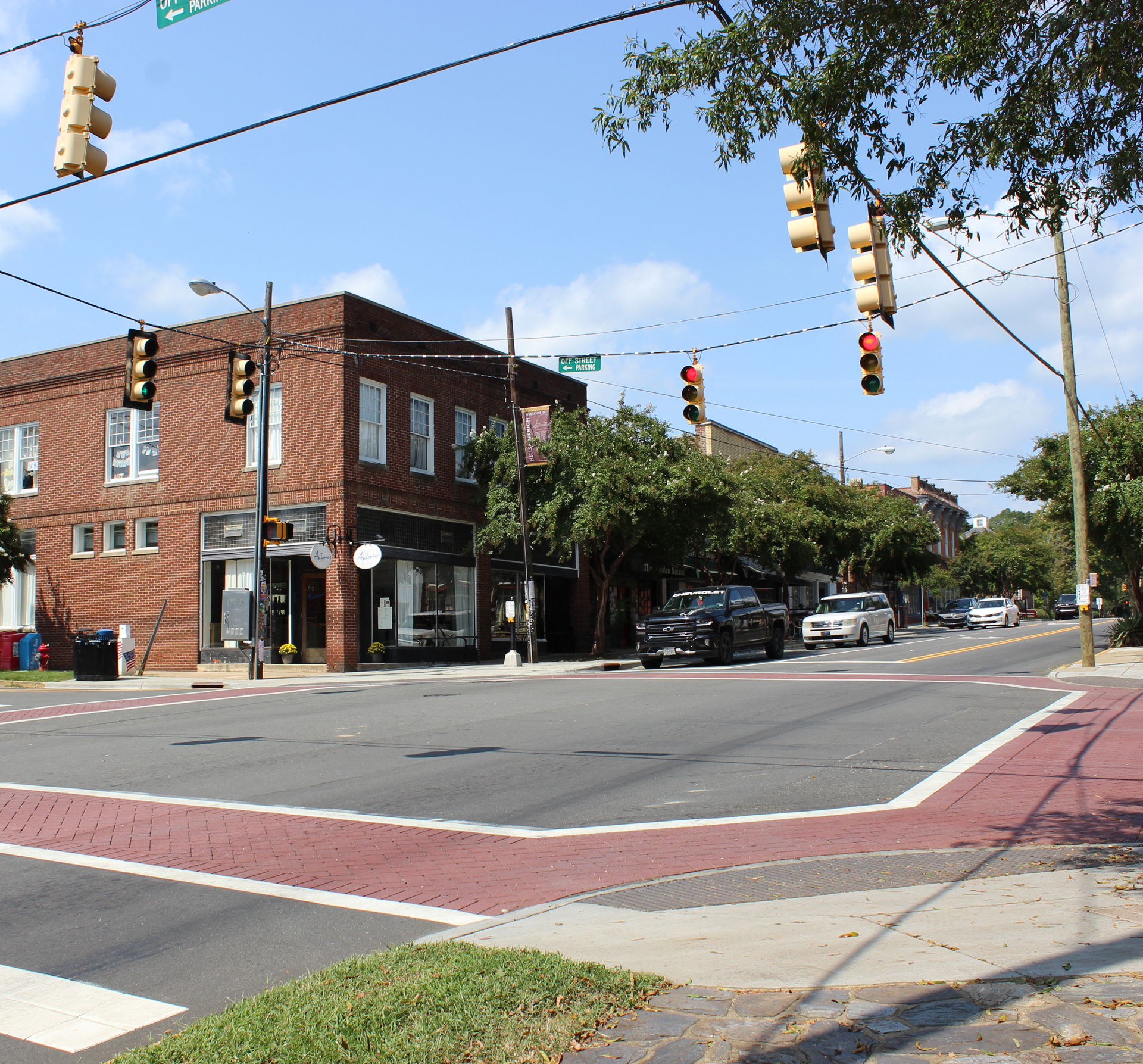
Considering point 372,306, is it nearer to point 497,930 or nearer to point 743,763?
point 743,763

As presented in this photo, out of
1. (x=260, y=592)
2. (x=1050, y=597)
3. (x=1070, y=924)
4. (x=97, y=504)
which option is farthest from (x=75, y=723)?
(x=1050, y=597)

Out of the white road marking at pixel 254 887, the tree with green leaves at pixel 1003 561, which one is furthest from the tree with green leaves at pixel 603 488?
the tree with green leaves at pixel 1003 561

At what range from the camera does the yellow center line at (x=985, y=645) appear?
2570 cm

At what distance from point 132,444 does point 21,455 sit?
490 cm

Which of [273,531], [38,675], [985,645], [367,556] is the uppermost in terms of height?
[273,531]

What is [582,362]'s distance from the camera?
928 inches

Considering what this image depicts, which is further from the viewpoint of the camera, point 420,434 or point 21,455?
point 21,455

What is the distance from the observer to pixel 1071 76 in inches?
310

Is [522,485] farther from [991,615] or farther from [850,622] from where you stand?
[991,615]

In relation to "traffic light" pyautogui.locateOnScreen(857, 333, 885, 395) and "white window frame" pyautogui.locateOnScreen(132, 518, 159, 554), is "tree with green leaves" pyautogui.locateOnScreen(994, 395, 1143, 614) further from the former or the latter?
"white window frame" pyautogui.locateOnScreen(132, 518, 159, 554)

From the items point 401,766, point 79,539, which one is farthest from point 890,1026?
point 79,539

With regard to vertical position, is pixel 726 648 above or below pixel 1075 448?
below

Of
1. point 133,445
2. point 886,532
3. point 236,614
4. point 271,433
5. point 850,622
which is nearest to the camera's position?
point 236,614

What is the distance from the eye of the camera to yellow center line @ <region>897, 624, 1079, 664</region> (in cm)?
2570
